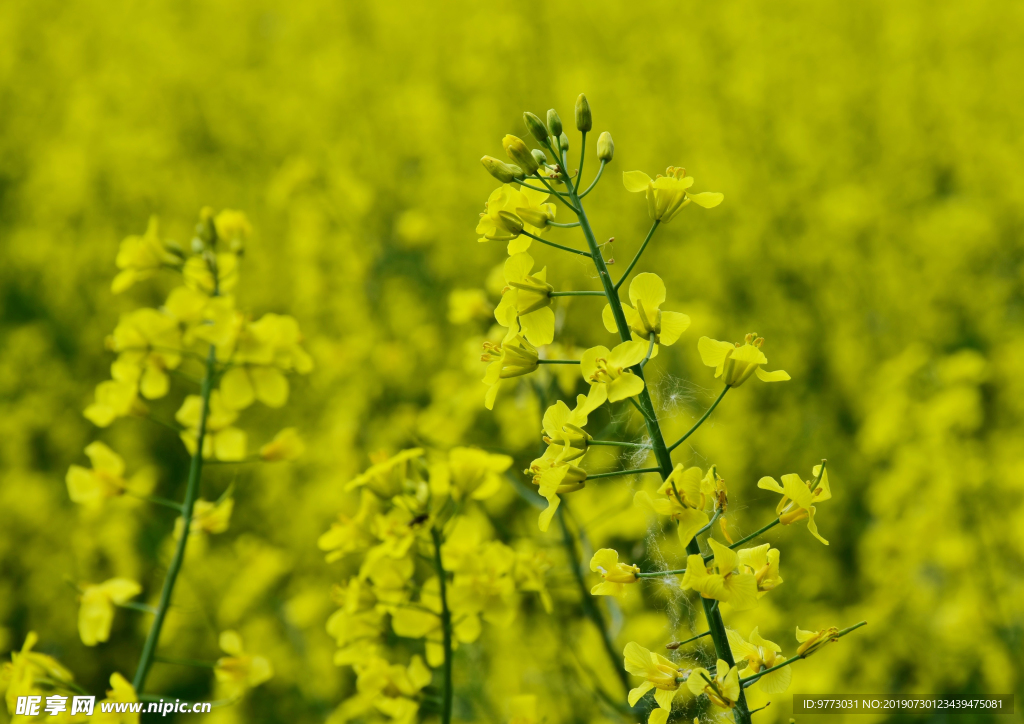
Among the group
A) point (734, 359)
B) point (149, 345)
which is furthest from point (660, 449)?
point (149, 345)

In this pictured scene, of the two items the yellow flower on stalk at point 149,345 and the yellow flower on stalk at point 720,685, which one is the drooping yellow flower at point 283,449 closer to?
the yellow flower on stalk at point 149,345

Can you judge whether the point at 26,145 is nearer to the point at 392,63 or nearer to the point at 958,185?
the point at 392,63

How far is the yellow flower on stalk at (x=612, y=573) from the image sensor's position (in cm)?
117

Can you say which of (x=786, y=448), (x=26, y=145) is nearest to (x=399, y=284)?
(x=786, y=448)

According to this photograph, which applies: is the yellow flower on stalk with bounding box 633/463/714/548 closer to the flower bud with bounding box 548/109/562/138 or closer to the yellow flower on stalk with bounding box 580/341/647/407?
the yellow flower on stalk with bounding box 580/341/647/407

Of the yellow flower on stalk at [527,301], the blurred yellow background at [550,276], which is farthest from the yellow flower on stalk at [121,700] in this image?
the yellow flower on stalk at [527,301]

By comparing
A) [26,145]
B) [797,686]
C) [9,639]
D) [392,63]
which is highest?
[392,63]

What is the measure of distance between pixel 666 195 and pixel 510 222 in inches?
10.5

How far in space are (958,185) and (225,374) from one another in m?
6.31

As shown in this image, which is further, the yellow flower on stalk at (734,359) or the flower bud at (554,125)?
the flower bud at (554,125)

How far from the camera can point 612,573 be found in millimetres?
1171

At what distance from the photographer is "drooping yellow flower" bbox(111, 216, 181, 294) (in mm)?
1913

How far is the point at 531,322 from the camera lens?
126cm

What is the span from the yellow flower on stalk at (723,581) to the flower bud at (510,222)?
1.83 feet
